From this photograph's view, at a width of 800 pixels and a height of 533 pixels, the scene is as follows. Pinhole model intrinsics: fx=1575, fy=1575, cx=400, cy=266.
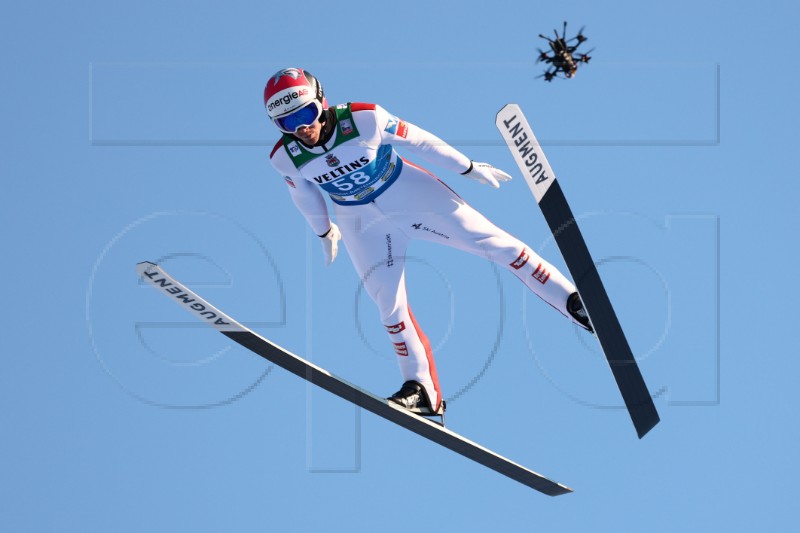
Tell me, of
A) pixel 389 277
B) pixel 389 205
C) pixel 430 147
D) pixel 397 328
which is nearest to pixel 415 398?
pixel 397 328

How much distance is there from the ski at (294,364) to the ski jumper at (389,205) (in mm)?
543

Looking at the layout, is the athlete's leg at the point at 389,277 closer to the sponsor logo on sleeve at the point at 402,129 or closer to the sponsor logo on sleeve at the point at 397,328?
the sponsor logo on sleeve at the point at 397,328

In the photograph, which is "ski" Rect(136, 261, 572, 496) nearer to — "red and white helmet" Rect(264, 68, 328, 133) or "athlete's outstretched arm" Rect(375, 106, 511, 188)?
"red and white helmet" Rect(264, 68, 328, 133)

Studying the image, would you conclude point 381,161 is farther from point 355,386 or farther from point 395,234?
point 355,386

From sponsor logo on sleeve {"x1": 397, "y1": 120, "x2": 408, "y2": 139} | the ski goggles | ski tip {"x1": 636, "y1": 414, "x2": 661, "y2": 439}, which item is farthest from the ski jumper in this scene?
ski tip {"x1": 636, "y1": 414, "x2": 661, "y2": 439}

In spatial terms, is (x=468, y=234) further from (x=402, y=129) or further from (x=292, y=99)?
(x=292, y=99)

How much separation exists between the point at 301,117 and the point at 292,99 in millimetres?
160

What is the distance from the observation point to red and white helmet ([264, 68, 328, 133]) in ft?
39.7

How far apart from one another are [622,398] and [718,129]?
2.66 meters

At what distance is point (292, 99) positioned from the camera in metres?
12.1

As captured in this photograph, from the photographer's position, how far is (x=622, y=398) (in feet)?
41.8

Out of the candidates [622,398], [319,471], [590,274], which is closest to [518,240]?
[590,274]

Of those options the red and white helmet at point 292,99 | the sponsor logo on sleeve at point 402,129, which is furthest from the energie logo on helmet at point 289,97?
the sponsor logo on sleeve at point 402,129

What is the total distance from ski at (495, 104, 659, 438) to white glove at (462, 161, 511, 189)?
24 centimetres
